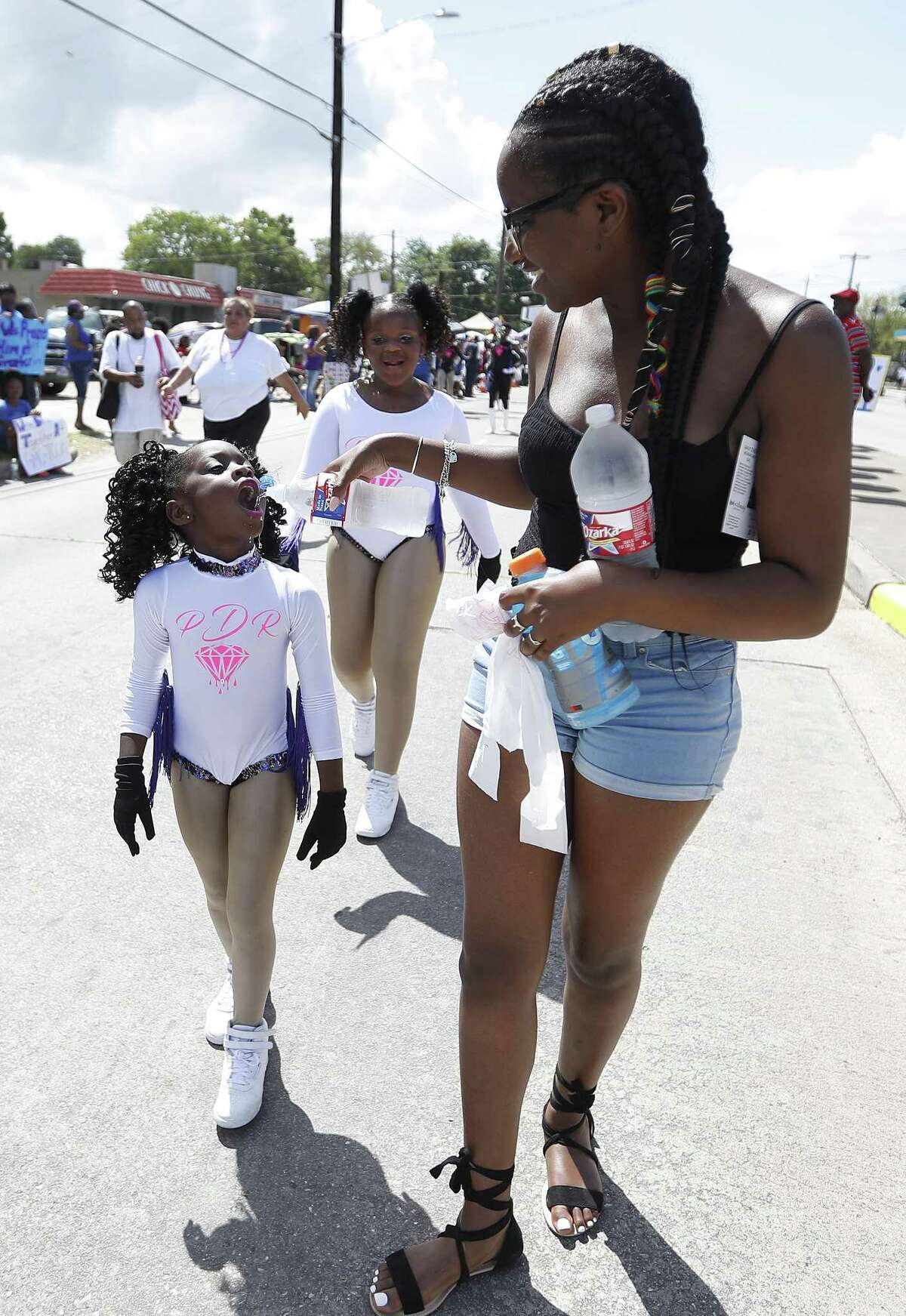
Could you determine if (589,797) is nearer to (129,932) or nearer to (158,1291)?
(158,1291)

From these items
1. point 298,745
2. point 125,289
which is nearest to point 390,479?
point 298,745

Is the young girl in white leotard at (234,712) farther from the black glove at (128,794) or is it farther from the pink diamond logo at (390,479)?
the pink diamond logo at (390,479)

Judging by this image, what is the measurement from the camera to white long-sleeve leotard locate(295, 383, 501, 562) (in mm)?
3830

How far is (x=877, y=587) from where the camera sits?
7387 millimetres

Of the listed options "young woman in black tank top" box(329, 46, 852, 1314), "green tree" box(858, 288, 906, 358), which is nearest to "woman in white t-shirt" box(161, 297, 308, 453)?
"young woman in black tank top" box(329, 46, 852, 1314)

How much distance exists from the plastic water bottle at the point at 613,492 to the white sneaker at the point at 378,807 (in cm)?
222

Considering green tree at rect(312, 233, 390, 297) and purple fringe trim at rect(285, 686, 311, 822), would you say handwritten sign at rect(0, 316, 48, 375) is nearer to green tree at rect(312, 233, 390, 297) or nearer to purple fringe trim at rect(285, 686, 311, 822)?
purple fringe trim at rect(285, 686, 311, 822)

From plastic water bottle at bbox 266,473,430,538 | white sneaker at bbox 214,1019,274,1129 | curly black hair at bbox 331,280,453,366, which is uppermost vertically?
curly black hair at bbox 331,280,453,366

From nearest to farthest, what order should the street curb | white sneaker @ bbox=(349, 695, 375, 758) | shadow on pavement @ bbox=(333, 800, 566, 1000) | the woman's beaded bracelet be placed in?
the woman's beaded bracelet, shadow on pavement @ bbox=(333, 800, 566, 1000), white sneaker @ bbox=(349, 695, 375, 758), the street curb

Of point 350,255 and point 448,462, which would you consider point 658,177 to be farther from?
point 350,255

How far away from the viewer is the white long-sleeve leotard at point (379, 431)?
3830 millimetres

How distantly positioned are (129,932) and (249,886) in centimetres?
91

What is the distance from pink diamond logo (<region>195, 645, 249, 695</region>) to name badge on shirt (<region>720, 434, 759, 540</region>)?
1.17 metres

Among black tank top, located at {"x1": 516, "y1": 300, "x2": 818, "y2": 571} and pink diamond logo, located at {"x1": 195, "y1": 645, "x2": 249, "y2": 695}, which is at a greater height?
black tank top, located at {"x1": 516, "y1": 300, "x2": 818, "y2": 571}
